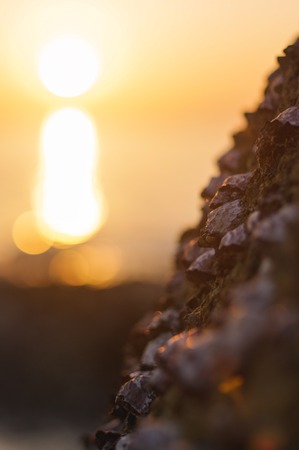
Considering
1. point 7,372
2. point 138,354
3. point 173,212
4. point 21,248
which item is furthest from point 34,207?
point 138,354

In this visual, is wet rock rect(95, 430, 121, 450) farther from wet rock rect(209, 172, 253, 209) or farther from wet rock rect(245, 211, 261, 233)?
wet rock rect(245, 211, 261, 233)

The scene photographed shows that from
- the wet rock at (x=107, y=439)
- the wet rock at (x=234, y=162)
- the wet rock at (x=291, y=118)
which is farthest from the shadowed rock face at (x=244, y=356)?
the wet rock at (x=234, y=162)

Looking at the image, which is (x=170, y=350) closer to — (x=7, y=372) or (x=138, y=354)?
(x=138, y=354)

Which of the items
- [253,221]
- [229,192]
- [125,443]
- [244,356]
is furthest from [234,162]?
[244,356]

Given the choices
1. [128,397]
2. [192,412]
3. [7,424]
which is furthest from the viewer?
[7,424]

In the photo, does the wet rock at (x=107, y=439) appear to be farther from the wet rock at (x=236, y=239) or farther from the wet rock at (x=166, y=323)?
the wet rock at (x=236, y=239)

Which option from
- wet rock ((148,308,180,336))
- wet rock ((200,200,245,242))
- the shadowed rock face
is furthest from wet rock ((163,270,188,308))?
the shadowed rock face
